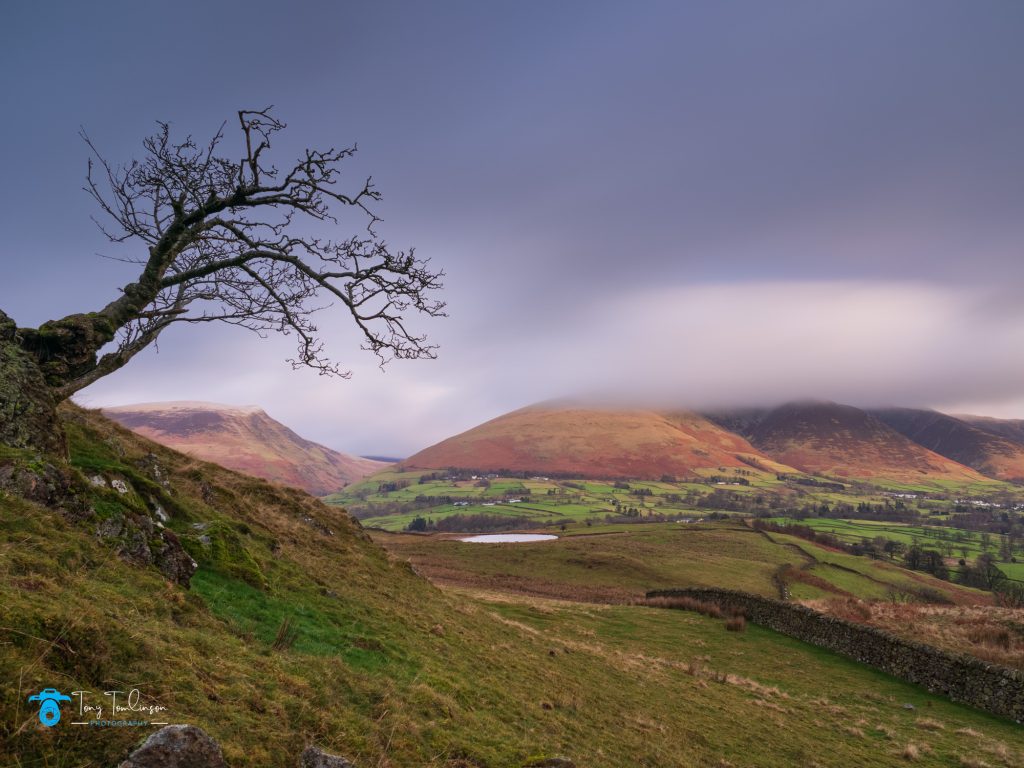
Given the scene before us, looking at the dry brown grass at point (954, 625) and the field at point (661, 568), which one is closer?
the dry brown grass at point (954, 625)

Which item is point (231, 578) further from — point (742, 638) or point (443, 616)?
point (742, 638)

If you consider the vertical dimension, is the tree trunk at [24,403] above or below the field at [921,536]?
above

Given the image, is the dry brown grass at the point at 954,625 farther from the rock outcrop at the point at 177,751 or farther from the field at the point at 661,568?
the rock outcrop at the point at 177,751

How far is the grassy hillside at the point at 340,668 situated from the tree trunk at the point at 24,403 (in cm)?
119

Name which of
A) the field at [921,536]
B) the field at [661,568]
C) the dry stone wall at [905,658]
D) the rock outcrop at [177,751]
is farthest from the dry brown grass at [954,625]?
the field at [921,536]

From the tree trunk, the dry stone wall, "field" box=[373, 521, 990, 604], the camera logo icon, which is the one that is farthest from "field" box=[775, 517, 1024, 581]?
the tree trunk

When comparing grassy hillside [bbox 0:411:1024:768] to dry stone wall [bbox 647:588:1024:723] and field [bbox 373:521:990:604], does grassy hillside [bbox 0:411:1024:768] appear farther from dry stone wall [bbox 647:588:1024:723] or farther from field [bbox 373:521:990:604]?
field [bbox 373:521:990:604]

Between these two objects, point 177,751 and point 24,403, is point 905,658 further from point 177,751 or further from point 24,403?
point 24,403

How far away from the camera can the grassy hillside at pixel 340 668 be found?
5.38 meters

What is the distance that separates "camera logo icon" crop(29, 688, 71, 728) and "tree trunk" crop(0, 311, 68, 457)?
794 cm

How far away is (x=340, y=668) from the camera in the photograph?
30.0 feet

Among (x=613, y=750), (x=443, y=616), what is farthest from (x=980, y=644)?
(x=443, y=616)

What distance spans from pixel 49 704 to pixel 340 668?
5666 millimetres

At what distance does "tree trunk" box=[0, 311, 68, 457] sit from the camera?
1001 cm
